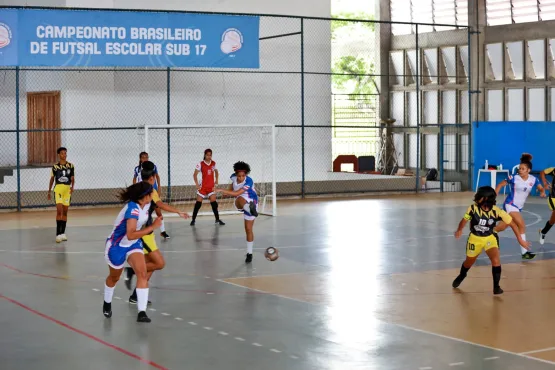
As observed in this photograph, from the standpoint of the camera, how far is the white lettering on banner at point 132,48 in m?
27.6

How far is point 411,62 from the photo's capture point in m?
42.8

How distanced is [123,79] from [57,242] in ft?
45.7

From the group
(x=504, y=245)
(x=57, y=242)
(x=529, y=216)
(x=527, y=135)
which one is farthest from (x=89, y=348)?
(x=527, y=135)

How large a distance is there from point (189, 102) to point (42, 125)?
564 cm

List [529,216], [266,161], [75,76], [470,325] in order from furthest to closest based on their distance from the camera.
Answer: [266,161] → [75,76] → [529,216] → [470,325]

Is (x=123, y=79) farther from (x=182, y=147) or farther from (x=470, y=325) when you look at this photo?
(x=470, y=325)

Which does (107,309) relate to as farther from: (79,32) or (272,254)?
(79,32)

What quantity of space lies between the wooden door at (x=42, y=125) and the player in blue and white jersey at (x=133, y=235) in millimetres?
22974

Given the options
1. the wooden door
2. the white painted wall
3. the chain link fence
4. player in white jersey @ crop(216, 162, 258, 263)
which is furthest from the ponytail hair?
the wooden door

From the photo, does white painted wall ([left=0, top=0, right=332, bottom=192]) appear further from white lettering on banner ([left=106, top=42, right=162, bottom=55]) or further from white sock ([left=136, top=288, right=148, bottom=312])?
white sock ([left=136, top=288, right=148, bottom=312])

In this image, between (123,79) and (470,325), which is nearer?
(470,325)

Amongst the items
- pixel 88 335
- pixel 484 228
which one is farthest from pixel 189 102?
pixel 88 335

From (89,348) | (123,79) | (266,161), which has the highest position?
(123,79)

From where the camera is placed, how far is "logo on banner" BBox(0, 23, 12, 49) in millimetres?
26344
